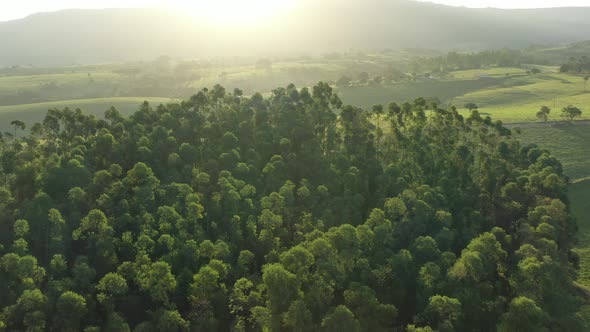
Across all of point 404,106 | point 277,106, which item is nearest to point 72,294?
point 277,106

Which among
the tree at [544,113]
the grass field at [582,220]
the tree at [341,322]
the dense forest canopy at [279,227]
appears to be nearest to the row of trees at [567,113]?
the tree at [544,113]

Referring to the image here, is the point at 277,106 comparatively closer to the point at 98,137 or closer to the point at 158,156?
the point at 158,156

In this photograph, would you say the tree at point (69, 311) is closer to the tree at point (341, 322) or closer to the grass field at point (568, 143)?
the tree at point (341, 322)

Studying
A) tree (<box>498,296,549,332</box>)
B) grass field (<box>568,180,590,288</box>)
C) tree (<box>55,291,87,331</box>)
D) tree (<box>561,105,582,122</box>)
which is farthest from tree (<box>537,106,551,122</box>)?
tree (<box>55,291,87,331</box>)

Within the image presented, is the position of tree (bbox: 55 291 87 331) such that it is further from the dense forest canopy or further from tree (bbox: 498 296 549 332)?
tree (bbox: 498 296 549 332)

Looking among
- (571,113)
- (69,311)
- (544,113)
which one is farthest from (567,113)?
(69,311)

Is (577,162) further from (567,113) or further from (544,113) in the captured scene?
(567,113)

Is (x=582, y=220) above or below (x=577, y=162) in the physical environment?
below

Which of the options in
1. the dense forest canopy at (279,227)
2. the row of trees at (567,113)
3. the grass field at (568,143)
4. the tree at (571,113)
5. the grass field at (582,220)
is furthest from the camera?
the row of trees at (567,113)
